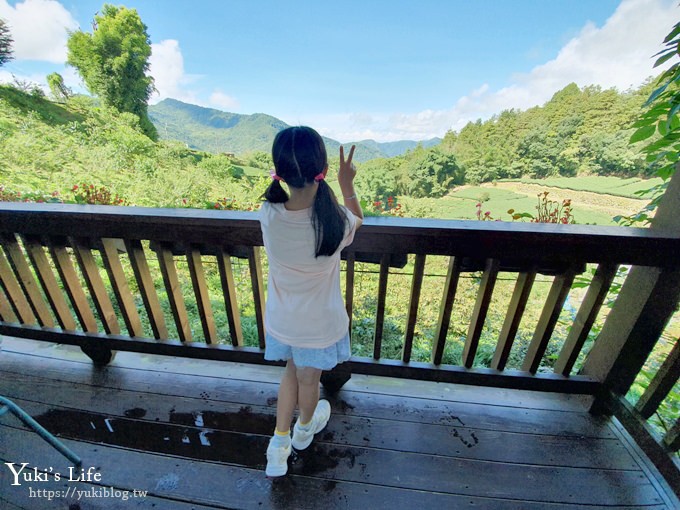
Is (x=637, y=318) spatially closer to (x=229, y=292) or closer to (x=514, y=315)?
(x=514, y=315)

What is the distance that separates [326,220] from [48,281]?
171 centimetres

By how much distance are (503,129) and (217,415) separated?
7.95ft

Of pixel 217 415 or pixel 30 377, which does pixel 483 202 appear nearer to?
pixel 217 415

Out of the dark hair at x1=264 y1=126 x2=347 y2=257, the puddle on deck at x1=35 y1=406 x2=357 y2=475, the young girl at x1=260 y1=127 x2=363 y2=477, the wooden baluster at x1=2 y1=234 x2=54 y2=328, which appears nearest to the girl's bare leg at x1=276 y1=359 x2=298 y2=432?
the young girl at x1=260 y1=127 x2=363 y2=477

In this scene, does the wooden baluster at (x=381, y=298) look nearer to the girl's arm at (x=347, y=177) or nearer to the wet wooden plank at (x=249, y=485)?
the girl's arm at (x=347, y=177)

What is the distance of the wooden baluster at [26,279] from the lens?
140 cm

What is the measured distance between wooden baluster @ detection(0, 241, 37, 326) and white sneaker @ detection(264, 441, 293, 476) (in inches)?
67.0

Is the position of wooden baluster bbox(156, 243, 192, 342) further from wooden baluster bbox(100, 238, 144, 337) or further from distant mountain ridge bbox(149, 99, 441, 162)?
distant mountain ridge bbox(149, 99, 441, 162)

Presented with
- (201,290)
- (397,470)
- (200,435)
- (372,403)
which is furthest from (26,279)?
(397,470)

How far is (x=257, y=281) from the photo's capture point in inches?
51.9

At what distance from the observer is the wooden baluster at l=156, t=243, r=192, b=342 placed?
131 centimetres

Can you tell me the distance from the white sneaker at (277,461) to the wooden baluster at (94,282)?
3.81 ft

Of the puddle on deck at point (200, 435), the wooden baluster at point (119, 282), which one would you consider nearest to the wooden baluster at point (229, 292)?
the puddle on deck at point (200, 435)

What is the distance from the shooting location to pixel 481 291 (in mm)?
1218
